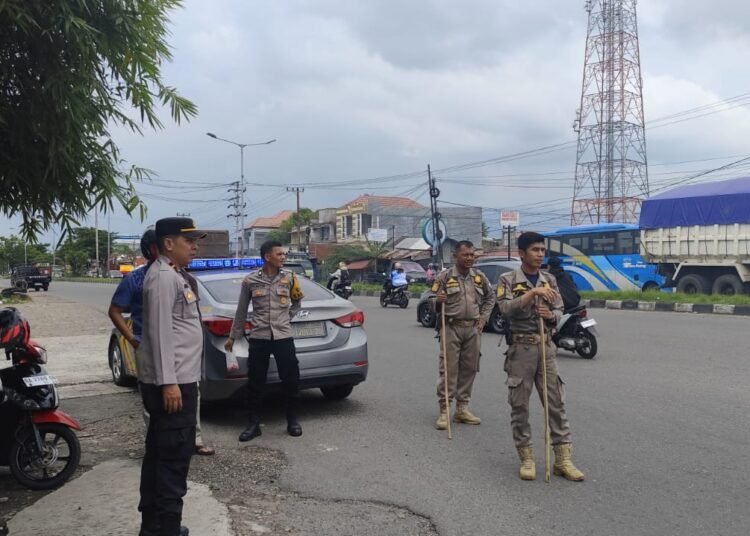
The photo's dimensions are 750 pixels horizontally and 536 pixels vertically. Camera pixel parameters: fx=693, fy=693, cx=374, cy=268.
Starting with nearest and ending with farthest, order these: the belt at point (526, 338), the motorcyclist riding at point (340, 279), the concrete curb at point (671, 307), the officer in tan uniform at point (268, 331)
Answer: the belt at point (526, 338) < the officer in tan uniform at point (268, 331) < the concrete curb at point (671, 307) < the motorcyclist riding at point (340, 279)

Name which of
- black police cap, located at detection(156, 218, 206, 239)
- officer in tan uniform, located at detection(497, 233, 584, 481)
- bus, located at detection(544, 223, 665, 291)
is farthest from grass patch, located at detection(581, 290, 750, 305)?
black police cap, located at detection(156, 218, 206, 239)

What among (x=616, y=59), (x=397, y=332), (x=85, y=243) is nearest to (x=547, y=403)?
(x=397, y=332)

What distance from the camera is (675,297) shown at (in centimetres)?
1986

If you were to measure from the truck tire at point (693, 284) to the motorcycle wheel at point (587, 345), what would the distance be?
13.1 meters

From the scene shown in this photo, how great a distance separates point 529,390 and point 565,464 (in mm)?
535

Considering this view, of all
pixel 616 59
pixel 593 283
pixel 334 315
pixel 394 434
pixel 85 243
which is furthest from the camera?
pixel 85 243

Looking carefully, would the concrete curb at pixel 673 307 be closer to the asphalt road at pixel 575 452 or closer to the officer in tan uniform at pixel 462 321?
the asphalt road at pixel 575 452

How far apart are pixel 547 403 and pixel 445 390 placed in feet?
4.65

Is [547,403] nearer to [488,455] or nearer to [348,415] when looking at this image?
[488,455]

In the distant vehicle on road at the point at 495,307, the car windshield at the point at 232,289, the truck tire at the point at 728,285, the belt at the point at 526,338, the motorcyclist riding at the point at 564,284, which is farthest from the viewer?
the truck tire at the point at 728,285

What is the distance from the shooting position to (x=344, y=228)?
6581 cm

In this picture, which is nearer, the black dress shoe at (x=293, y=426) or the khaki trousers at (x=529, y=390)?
the khaki trousers at (x=529, y=390)

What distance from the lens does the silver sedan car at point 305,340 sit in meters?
6.16

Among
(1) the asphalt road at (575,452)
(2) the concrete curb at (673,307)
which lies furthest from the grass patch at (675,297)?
(1) the asphalt road at (575,452)
